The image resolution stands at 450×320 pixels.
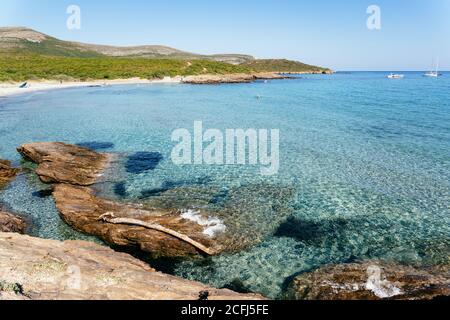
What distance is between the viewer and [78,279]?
8.98 meters

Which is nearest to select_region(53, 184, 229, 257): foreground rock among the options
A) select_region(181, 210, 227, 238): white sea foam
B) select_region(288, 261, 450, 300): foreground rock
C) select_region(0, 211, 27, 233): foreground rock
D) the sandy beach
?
select_region(181, 210, 227, 238): white sea foam

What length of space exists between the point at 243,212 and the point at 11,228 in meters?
10.2

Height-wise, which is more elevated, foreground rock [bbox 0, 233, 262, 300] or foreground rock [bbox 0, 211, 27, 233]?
foreground rock [bbox 0, 233, 262, 300]

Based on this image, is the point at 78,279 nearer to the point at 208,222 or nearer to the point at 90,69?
the point at 208,222

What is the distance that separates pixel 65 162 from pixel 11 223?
8.14 m

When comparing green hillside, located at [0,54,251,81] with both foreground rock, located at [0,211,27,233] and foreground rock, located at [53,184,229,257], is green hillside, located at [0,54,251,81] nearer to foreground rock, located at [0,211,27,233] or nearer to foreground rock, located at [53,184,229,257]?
foreground rock, located at [0,211,27,233]

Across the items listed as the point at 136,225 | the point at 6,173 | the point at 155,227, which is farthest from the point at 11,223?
the point at 6,173

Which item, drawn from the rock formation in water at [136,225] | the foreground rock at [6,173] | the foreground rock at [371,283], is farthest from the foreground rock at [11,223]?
the foreground rock at [371,283]

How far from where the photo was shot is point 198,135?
3478 cm

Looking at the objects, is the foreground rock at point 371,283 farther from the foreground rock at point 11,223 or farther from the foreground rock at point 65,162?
the foreground rock at point 65,162

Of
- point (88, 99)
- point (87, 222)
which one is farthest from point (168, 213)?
point (88, 99)

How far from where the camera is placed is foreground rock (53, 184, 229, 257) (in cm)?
1314

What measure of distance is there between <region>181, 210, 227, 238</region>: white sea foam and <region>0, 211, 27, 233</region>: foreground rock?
7.05 metres

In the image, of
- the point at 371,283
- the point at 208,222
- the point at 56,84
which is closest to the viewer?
the point at 371,283
